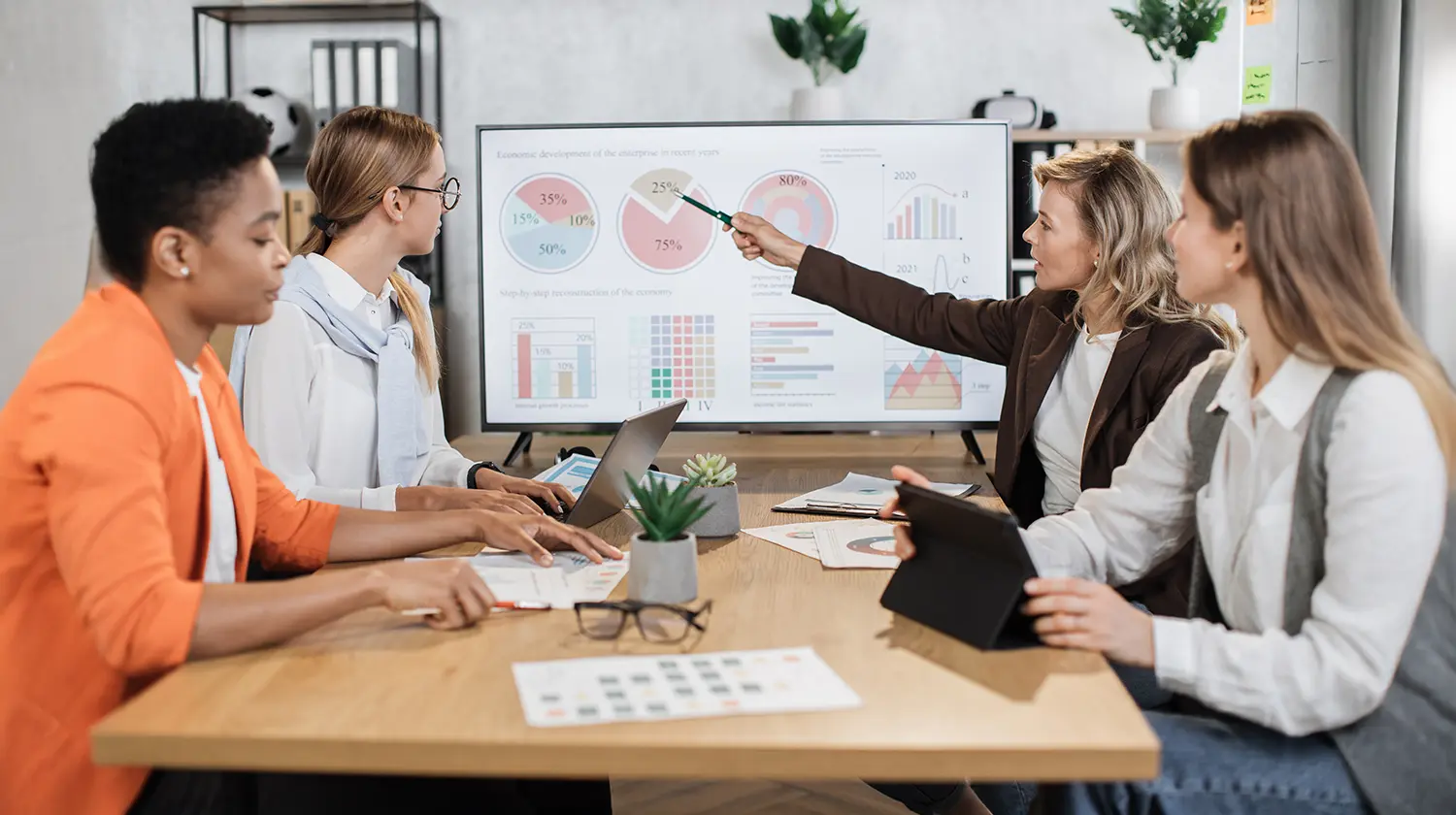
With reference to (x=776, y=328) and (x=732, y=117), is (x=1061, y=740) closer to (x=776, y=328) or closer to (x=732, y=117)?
(x=776, y=328)

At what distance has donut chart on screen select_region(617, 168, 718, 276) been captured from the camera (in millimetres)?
3125

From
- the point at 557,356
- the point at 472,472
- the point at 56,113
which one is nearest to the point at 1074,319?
the point at 472,472

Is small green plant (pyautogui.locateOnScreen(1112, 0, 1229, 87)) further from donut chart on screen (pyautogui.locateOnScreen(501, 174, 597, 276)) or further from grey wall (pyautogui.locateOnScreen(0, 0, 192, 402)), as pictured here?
grey wall (pyautogui.locateOnScreen(0, 0, 192, 402))

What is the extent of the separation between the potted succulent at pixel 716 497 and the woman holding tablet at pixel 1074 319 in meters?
0.71

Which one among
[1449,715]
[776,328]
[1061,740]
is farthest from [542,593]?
[776,328]

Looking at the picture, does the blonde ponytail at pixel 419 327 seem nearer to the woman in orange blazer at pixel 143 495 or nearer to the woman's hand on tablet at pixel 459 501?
the woman's hand on tablet at pixel 459 501

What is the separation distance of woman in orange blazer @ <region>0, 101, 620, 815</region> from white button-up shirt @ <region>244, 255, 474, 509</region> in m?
0.52

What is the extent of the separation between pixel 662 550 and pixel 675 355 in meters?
1.80

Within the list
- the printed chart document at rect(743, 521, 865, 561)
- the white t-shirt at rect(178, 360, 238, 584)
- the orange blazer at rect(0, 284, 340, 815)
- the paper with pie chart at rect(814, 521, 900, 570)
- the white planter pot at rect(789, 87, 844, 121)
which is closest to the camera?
the orange blazer at rect(0, 284, 340, 815)

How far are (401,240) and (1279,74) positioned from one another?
278cm

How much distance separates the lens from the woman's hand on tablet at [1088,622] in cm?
123

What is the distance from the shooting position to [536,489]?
197 centimetres

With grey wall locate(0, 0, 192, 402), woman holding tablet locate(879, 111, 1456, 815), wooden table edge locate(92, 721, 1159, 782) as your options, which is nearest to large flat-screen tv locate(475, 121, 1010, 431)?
grey wall locate(0, 0, 192, 402)

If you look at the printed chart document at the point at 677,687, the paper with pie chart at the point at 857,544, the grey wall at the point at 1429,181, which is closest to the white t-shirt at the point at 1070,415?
the paper with pie chart at the point at 857,544
